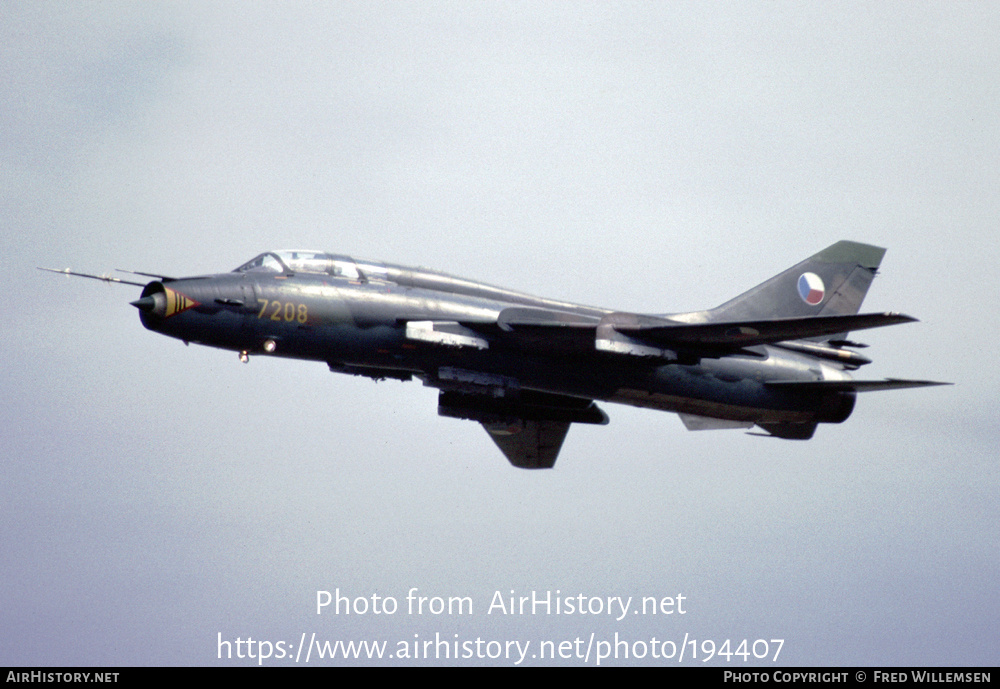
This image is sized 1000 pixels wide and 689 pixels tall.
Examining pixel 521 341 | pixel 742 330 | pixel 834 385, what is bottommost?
pixel 834 385

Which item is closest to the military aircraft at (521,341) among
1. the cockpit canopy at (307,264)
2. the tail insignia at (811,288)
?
the cockpit canopy at (307,264)

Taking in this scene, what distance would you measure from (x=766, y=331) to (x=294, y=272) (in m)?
10.4

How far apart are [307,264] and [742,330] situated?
9612mm

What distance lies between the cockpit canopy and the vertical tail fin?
982 cm

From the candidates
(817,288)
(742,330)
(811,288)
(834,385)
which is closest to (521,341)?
(742,330)

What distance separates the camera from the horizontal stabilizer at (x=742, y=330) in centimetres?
2655

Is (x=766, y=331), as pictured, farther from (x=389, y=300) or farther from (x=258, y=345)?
(x=258, y=345)

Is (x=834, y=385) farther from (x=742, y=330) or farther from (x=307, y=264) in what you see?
(x=307, y=264)

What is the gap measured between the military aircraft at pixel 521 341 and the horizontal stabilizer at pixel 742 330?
0.04 m

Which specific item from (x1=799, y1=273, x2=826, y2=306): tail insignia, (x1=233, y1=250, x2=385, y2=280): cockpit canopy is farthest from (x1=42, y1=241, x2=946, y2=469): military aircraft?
(x1=799, y1=273, x2=826, y2=306): tail insignia

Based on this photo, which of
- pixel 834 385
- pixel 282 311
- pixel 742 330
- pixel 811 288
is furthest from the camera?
pixel 811 288

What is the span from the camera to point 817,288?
32.2m

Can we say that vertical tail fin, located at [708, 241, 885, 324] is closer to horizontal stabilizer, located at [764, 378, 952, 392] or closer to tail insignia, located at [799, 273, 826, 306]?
tail insignia, located at [799, 273, 826, 306]
